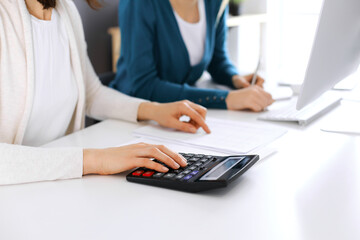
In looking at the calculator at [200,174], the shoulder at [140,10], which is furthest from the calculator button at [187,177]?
the shoulder at [140,10]

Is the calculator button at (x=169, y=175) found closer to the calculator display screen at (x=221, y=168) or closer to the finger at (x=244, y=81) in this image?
the calculator display screen at (x=221, y=168)

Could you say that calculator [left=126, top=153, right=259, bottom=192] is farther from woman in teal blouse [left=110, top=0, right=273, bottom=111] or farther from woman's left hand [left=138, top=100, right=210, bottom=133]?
woman in teal blouse [left=110, top=0, right=273, bottom=111]

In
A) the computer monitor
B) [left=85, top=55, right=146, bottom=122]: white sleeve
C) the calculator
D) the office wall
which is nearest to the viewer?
the calculator

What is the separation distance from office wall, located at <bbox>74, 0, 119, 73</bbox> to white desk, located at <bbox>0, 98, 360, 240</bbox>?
2.28m

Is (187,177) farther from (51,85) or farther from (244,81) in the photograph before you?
(244,81)

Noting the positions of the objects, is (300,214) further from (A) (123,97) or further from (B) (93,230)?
(A) (123,97)

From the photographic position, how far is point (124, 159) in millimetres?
924

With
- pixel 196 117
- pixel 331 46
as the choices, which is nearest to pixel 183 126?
pixel 196 117

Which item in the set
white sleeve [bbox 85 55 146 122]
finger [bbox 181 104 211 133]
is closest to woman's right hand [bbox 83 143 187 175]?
finger [bbox 181 104 211 133]

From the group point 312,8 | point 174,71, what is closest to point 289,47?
point 312,8

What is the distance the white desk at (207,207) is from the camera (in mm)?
694

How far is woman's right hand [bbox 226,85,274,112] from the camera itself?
1441mm

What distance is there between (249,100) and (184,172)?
63cm

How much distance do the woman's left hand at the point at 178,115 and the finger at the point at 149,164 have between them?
317mm
